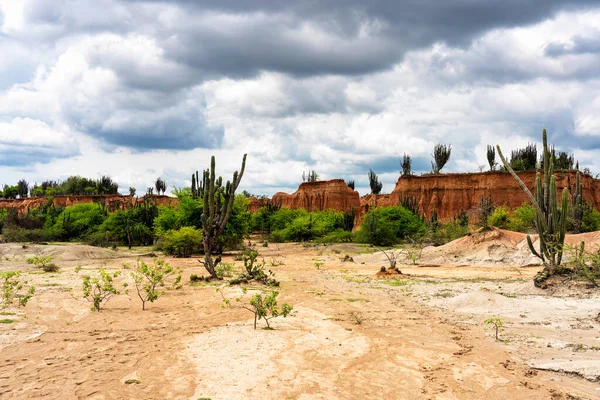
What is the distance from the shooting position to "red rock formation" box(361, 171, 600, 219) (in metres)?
58.6

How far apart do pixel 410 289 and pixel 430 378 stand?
9236mm

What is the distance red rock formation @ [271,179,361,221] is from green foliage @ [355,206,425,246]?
28512 mm

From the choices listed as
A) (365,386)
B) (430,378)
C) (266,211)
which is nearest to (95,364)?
(365,386)

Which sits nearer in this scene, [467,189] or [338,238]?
[338,238]

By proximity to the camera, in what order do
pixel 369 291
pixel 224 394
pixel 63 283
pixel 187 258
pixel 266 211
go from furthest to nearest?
pixel 266 211 → pixel 187 258 → pixel 63 283 → pixel 369 291 → pixel 224 394

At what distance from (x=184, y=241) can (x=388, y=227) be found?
60.5 ft

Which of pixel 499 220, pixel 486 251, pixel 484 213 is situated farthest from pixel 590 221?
pixel 486 251

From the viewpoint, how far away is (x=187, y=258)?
1179 inches

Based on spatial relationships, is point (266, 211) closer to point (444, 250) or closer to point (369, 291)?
point (444, 250)

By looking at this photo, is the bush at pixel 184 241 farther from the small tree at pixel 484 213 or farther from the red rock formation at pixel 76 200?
the red rock formation at pixel 76 200

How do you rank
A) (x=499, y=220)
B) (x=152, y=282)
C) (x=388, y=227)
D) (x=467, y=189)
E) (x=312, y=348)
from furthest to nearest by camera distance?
(x=467, y=189) → (x=499, y=220) → (x=388, y=227) → (x=152, y=282) → (x=312, y=348)

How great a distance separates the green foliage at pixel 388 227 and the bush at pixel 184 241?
15406 millimetres

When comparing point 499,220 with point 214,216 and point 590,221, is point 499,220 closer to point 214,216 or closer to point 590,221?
point 590,221

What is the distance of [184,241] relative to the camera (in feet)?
98.9
